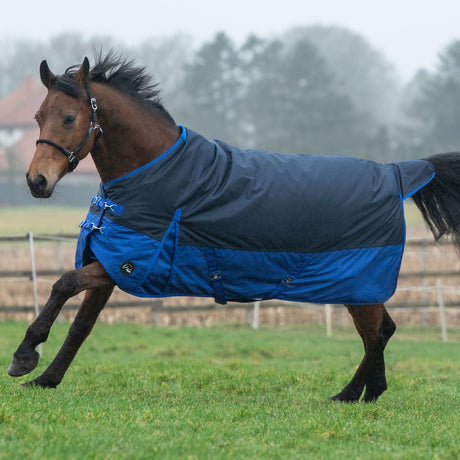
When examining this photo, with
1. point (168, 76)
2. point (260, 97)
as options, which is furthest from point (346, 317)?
point (168, 76)

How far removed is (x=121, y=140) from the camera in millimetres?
5562

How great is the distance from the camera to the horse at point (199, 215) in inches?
211

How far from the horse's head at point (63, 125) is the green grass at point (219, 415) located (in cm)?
163

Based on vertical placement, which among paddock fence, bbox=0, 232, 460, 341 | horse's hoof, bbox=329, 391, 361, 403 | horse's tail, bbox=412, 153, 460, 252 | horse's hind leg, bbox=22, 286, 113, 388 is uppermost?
horse's tail, bbox=412, 153, 460, 252

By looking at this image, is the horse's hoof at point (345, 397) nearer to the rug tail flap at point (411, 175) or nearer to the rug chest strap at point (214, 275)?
the rug chest strap at point (214, 275)

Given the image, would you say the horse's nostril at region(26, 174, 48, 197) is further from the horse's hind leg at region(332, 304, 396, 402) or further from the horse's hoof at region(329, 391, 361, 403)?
the horse's hoof at region(329, 391, 361, 403)

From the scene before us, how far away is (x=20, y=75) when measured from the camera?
6794 cm

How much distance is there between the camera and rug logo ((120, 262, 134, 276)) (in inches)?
211

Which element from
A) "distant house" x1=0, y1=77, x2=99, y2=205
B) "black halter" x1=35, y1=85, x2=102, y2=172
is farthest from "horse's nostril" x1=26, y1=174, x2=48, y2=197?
"distant house" x1=0, y1=77, x2=99, y2=205

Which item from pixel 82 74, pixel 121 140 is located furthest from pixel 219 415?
pixel 82 74

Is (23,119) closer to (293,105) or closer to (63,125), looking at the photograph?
(293,105)

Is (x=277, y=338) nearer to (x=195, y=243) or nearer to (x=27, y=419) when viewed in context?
(x=195, y=243)

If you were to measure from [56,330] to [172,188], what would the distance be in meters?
7.93

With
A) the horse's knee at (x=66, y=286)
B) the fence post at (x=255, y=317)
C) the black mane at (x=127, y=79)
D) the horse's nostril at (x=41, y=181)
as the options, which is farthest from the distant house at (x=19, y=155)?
the horse's nostril at (x=41, y=181)
